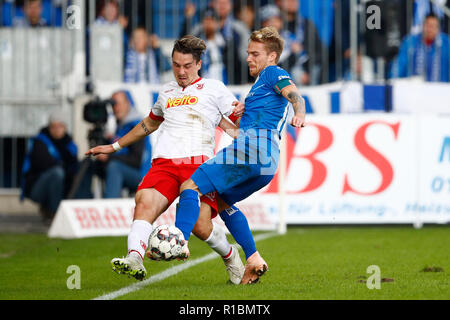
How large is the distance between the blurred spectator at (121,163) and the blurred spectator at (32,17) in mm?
2834

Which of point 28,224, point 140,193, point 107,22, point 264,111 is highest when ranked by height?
point 107,22

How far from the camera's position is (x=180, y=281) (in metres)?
7.14

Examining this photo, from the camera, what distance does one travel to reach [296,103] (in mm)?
6141

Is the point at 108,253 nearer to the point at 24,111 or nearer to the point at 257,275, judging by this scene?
the point at 257,275

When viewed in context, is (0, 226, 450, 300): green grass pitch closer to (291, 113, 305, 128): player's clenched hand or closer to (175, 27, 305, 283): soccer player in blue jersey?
(175, 27, 305, 283): soccer player in blue jersey

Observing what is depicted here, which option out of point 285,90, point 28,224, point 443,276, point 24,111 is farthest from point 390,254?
point 24,111

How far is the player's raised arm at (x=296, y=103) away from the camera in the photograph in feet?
19.1

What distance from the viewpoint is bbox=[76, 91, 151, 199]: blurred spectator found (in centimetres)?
1312

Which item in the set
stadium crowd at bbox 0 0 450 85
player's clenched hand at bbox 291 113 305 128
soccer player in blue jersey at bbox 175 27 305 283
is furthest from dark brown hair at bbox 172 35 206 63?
stadium crowd at bbox 0 0 450 85

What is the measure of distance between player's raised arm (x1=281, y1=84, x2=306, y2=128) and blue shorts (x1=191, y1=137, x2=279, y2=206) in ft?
1.36

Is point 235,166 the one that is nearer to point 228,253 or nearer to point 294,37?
point 228,253

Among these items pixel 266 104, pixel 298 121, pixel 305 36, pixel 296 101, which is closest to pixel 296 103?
pixel 296 101

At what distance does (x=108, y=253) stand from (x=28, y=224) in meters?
4.98

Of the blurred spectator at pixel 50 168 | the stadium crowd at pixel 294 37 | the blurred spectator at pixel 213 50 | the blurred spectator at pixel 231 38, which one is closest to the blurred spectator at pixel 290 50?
the stadium crowd at pixel 294 37
